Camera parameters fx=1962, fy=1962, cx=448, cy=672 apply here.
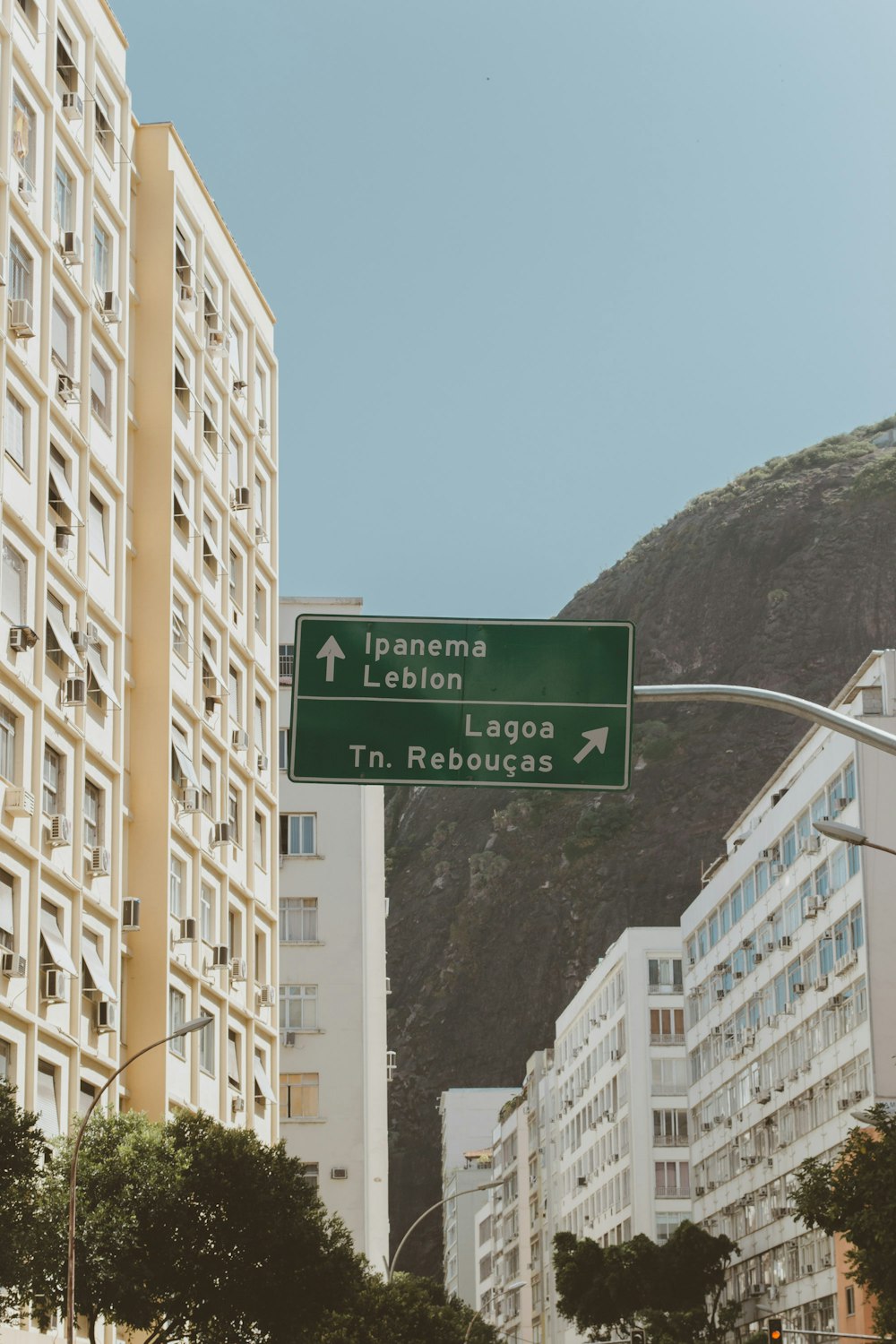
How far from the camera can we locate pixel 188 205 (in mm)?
48219

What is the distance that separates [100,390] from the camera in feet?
139

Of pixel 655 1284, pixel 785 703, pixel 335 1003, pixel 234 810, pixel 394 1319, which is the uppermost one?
pixel 234 810

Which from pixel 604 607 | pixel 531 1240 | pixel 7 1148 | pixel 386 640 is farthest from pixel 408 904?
pixel 386 640

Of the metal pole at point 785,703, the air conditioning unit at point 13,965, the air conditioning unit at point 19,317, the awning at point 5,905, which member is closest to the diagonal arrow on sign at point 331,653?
the metal pole at point 785,703

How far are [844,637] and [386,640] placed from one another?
6429 inches

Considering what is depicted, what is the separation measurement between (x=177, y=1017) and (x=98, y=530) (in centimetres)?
1066

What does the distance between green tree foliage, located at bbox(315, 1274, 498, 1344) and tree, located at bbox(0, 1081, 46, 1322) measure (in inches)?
815

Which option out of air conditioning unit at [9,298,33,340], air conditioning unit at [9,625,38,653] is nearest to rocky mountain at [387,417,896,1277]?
air conditioning unit at [9,298,33,340]

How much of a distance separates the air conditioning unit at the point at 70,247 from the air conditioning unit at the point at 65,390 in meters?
2.51

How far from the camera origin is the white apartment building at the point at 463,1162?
144 meters

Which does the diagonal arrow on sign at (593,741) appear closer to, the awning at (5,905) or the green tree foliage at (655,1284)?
the awning at (5,905)

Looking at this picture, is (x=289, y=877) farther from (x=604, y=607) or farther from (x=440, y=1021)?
(x=604, y=607)

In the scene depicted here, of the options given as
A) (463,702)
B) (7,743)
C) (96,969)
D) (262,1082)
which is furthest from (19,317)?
(463,702)

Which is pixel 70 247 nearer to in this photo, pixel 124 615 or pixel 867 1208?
pixel 124 615
